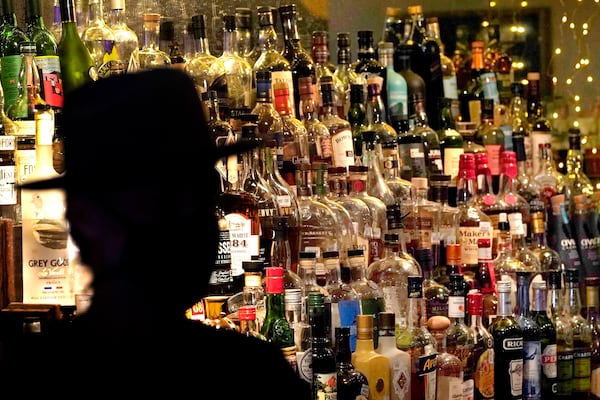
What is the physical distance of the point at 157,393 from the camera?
1.21m

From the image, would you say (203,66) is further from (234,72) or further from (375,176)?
(375,176)

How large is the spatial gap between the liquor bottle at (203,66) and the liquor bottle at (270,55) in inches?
4.3

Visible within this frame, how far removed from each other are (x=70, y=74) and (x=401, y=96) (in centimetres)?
110

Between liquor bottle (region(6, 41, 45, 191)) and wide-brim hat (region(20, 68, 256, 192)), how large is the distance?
1342mm

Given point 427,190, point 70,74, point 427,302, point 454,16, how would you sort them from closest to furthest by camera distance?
point 70,74 < point 427,302 < point 427,190 < point 454,16

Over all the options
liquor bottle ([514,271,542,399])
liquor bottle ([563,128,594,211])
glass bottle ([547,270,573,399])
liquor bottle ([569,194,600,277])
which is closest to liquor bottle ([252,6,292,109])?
liquor bottle ([514,271,542,399])

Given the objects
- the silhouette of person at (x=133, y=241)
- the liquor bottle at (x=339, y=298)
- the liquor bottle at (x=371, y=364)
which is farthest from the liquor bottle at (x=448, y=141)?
the silhouette of person at (x=133, y=241)

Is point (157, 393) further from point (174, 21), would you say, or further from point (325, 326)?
point (174, 21)

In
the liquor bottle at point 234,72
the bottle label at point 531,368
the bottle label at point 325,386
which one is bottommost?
the bottle label at point 531,368

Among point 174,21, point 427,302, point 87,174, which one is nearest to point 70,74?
point 174,21

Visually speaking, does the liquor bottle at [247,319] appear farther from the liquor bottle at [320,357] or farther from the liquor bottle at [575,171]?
the liquor bottle at [575,171]

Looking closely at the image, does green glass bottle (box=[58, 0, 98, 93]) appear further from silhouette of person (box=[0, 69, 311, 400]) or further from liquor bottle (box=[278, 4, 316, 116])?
silhouette of person (box=[0, 69, 311, 400])

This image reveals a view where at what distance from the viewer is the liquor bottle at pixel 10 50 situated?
263 cm

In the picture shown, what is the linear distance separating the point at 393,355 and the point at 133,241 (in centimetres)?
162
